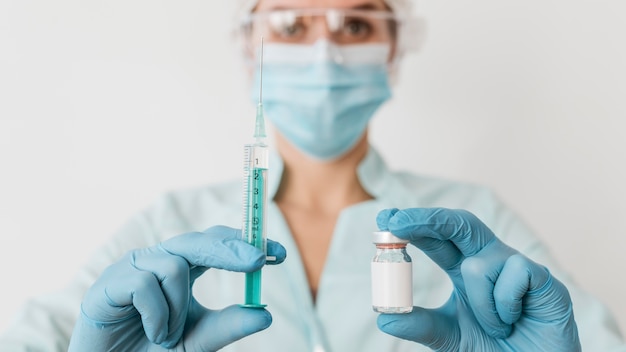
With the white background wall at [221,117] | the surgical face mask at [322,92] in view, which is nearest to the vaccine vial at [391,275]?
the surgical face mask at [322,92]

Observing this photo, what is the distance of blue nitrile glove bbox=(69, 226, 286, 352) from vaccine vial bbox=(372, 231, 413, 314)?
0.17 m

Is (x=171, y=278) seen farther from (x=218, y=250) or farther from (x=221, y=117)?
(x=221, y=117)

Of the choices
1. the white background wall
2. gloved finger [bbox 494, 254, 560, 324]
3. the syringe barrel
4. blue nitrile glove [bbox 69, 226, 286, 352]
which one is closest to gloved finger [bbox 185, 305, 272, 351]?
blue nitrile glove [bbox 69, 226, 286, 352]

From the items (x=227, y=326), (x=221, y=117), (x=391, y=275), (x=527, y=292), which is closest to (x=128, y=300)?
(x=227, y=326)

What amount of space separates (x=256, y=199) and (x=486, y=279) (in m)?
0.41

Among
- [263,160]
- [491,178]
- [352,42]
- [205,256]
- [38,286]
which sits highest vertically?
[352,42]

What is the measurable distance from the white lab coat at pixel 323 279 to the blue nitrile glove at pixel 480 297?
38cm

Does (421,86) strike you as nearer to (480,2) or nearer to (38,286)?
(480,2)

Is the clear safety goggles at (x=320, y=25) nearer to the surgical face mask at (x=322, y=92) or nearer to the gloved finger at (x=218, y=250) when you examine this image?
the surgical face mask at (x=322, y=92)

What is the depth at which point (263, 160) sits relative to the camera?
1309 mm

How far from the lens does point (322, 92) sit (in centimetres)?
195

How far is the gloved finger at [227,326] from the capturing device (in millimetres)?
1283

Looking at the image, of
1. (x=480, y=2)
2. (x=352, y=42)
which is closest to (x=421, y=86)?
(x=480, y=2)

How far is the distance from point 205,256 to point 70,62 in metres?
1.38
